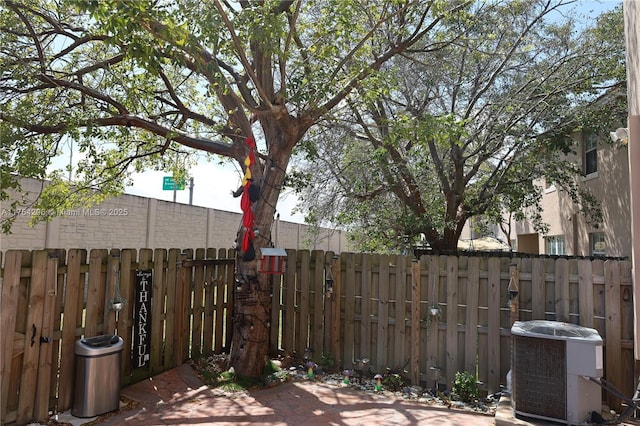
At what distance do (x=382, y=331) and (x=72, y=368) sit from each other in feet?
12.3

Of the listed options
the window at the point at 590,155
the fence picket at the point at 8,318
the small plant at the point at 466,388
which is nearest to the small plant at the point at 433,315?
the small plant at the point at 466,388

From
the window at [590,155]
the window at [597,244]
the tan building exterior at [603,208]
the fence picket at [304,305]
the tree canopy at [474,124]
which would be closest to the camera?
the fence picket at [304,305]

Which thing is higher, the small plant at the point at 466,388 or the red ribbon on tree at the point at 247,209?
the red ribbon on tree at the point at 247,209

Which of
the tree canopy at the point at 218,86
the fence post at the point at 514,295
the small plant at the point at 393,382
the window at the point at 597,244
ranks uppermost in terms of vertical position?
the tree canopy at the point at 218,86

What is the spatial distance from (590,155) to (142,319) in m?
11.5

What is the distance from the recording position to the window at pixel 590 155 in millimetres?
11156

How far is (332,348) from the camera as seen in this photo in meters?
6.35

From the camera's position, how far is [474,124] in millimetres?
9414

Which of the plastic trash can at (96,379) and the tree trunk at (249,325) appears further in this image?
the tree trunk at (249,325)

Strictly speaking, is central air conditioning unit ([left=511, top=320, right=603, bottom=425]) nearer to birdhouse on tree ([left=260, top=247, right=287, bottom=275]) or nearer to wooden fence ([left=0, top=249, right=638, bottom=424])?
wooden fence ([left=0, top=249, right=638, bottom=424])

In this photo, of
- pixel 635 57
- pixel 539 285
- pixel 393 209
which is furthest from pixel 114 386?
pixel 393 209

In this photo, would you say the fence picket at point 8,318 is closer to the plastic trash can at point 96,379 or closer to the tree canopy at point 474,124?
the plastic trash can at point 96,379

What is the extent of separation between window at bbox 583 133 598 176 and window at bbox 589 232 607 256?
5.32 ft

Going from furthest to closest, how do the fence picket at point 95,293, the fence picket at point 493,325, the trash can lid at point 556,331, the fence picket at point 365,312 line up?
1. the fence picket at point 365,312
2. the fence picket at point 493,325
3. the fence picket at point 95,293
4. the trash can lid at point 556,331
